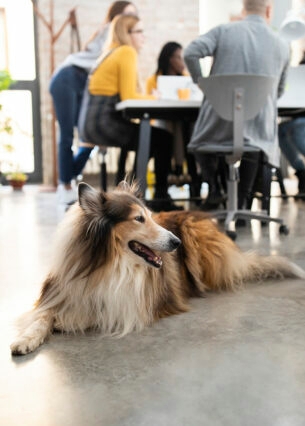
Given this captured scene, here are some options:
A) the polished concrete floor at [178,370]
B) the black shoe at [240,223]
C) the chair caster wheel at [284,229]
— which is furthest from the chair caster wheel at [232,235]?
the polished concrete floor at [178,370]

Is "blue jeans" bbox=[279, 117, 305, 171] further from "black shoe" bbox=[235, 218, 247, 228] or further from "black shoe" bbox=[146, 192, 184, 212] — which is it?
"black shoe" bbox=[235, 218, 247, 228]

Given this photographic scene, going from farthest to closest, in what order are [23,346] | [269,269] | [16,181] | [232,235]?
1. [16,181]
2. [232,235]
3. [269,269]
4. [23,346]

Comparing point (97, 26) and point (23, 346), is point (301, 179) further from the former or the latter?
point (23, 346)

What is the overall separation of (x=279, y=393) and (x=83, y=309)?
644 millimetres

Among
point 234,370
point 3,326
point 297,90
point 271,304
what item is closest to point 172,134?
point 297,90

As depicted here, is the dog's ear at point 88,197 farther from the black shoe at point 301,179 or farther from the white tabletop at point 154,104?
the black shoe at point 301,179

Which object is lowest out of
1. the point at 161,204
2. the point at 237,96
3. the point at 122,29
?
the point at 161,204

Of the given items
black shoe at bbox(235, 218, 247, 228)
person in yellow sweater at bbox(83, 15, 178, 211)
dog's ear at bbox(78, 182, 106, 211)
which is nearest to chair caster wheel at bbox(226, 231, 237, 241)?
black shoe at bbox(235, 218, 247, 228)

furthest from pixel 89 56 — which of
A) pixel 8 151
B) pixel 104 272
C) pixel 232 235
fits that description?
pixel 104 272

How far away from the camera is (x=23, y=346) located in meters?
1.40

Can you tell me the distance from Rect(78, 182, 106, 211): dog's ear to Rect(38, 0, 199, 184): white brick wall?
17.4 feet

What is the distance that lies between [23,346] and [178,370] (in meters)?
0.45

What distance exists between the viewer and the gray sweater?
2965 millimetres

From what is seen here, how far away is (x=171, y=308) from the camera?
1.71 m
